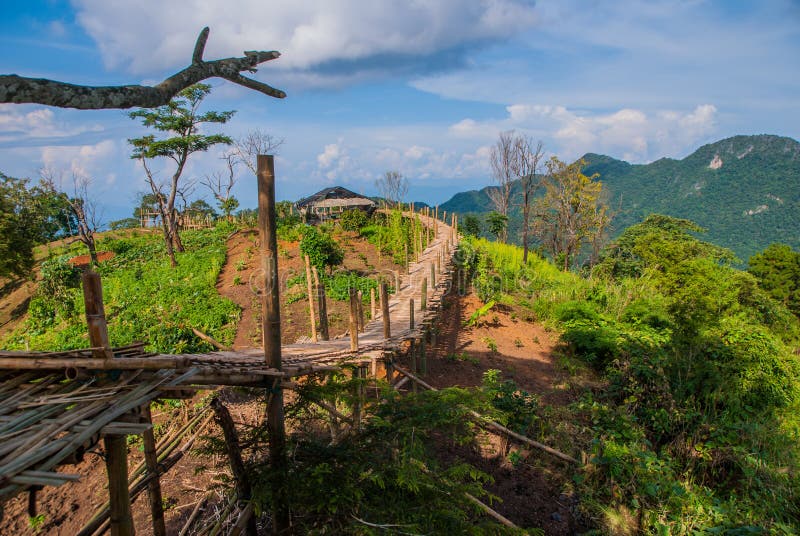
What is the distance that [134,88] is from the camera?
234 cm

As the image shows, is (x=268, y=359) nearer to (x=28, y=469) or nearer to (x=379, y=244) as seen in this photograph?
(x=28, y=469)

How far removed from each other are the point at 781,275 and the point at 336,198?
22.4 m

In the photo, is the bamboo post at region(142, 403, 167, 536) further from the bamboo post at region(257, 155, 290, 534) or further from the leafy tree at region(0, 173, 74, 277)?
the leafy tree at region(0, 173, 74, 277)

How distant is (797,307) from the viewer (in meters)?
20.0

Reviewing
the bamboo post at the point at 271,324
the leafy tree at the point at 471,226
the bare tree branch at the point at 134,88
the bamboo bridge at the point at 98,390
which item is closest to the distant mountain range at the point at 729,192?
the leafy tree at the point at 471,226

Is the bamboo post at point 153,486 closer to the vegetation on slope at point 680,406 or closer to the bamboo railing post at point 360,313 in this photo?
the bamboo railing post at point 360,313

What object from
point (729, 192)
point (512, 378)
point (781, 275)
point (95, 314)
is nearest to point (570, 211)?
point (781, 275)

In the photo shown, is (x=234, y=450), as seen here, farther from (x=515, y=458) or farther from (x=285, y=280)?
(x=285, y=280)

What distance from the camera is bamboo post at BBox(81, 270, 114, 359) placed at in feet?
6.43

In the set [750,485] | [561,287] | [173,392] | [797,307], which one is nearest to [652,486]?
[750,485]

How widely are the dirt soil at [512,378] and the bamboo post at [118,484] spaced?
302 centimetres

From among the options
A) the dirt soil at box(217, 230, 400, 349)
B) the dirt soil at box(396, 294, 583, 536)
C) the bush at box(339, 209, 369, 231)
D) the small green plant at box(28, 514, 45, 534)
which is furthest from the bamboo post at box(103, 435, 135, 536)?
the bush at box(339, 209, 369, 231)

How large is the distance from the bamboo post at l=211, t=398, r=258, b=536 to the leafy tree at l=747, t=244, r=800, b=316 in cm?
2411

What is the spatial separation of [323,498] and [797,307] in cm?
2539
